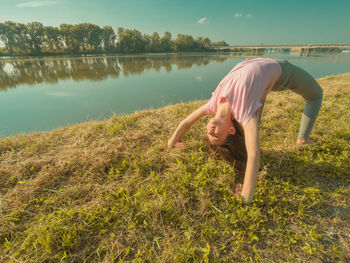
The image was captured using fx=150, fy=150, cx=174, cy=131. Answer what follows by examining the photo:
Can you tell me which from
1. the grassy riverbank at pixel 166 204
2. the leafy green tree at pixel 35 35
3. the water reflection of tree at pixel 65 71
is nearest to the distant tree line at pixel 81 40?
the leafy green tree at pixel 35 35

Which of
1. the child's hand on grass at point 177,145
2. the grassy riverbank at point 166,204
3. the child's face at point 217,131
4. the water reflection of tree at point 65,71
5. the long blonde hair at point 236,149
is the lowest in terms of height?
the grassy riverbank at point 166,204

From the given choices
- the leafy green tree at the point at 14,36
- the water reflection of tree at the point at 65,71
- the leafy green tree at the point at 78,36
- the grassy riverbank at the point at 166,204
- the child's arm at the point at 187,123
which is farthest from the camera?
the leafy green tree at the point at 78,36

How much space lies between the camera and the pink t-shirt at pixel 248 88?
1.55 meters

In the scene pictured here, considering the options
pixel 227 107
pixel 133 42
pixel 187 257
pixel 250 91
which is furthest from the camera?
pixel 133 42

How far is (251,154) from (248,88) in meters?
0.70

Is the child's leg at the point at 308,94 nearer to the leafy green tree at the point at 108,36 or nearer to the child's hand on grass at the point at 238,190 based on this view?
the child's hand on grass at the point at 238,190

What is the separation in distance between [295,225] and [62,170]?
9.51ft

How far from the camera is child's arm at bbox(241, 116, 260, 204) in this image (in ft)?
4.77

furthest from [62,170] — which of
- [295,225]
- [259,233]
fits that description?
[295,225]

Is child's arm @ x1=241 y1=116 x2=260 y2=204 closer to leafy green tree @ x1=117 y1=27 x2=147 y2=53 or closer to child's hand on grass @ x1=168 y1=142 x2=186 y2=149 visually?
child's hand on grass @ x1=168 y1=142 x2=186 y2=149

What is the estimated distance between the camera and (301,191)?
1790mm

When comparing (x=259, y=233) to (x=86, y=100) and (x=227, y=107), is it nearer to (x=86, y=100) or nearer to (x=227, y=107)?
(x=227, y=107)

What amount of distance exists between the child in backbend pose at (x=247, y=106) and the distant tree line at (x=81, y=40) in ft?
181

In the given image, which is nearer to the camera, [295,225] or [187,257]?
[187,257]
